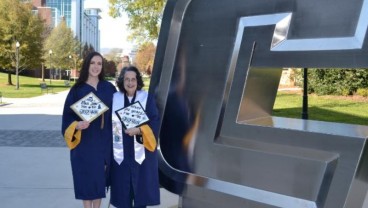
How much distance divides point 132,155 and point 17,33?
119 ft

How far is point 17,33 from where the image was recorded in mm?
36625

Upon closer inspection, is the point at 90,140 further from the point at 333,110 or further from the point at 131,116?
the point at 333,110

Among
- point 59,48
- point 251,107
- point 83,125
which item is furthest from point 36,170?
point 59,48

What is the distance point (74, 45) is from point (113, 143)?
181 ft

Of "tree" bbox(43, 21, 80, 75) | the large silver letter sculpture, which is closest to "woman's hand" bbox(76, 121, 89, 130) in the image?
the large silver letter sculpture

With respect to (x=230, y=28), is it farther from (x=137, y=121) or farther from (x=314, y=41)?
(x=137, y=121)

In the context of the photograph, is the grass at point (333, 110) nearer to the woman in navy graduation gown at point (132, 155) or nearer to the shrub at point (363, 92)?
the shrub at point (363, 92)

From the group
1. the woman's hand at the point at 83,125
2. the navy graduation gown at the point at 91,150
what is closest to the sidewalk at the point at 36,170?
the navy graduation gown at the point at 91,150

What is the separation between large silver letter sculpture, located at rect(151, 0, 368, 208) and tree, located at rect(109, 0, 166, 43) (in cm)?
1402

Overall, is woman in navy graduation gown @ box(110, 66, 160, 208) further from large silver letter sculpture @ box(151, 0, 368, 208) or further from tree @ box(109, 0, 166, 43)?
tree @ box(109, 0, 166, 43)

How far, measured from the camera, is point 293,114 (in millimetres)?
14805

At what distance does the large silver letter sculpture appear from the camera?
10.2 ft

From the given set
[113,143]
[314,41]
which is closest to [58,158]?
[113,143]

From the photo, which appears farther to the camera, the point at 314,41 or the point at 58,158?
the point at 58,158
